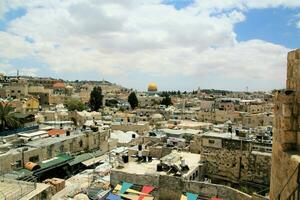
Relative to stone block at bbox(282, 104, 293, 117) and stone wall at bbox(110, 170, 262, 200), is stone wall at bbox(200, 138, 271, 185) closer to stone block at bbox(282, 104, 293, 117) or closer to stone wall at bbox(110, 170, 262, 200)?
stone wall at bbox(110, 170, 262, 200)

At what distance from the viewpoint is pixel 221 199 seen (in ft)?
59.2

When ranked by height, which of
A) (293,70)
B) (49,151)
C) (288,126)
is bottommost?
(49,151)

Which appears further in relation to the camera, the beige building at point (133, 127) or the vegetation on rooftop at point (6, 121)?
the beige building at point (133, 127)

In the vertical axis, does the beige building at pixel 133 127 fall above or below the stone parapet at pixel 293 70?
below

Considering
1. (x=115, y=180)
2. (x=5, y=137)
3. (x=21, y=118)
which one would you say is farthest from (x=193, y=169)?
(x=21, y=118)

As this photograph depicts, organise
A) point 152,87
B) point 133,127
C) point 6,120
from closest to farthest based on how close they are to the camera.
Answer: point 6,120
point 133,127
point 152,87

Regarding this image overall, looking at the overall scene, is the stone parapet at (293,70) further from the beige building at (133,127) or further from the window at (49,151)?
the beige building at (133,127)

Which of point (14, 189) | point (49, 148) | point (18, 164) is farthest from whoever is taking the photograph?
point (49, 148)

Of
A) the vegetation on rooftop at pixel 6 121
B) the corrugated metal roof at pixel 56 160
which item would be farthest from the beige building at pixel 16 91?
the corrugated metal roof at pixel 56 160

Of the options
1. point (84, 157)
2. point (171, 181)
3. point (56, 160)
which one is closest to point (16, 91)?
point (84, 157)

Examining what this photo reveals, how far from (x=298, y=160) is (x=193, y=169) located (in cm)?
1930

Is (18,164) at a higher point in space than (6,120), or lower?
lower

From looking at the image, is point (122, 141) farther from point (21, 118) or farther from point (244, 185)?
point (244, 185)

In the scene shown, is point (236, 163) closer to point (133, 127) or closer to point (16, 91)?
point (133, 127)
